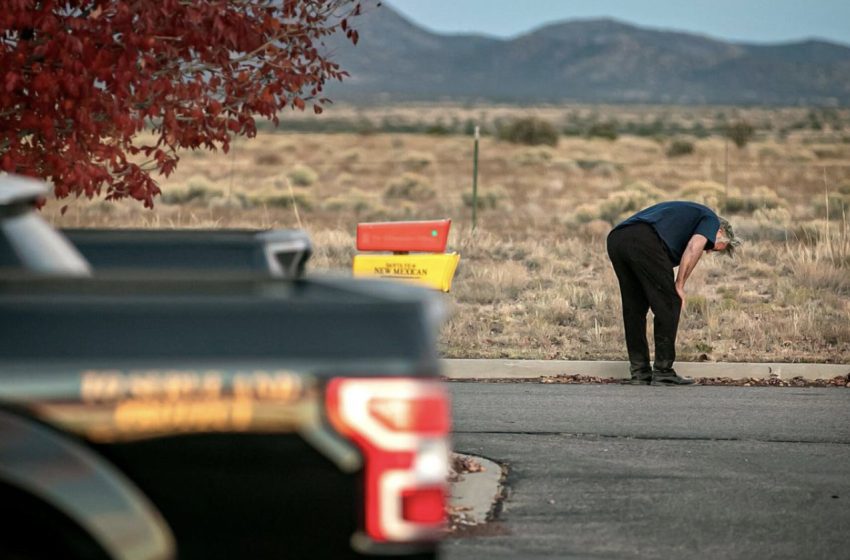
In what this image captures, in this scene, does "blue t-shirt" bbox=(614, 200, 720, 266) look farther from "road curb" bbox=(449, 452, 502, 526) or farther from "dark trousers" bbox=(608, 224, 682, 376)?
"road curb" bbox=(449, 452, 502, 526)

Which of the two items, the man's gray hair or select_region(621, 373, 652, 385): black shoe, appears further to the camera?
select_region(621, 373, 652, 385): black shoe

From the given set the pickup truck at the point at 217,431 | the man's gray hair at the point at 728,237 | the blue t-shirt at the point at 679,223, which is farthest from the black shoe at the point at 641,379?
the pickup truck at the point at 217,431

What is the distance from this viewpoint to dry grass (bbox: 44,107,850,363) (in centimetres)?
1526

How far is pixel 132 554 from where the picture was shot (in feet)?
10.4

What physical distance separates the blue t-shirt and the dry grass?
80.5 inches

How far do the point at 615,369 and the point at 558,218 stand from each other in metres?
19.5

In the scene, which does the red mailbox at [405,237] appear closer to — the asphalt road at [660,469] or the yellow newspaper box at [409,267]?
the yellow newspaper box at [409,267]

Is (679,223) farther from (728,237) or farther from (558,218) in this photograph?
(558,218)

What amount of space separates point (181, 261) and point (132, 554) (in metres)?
3.13

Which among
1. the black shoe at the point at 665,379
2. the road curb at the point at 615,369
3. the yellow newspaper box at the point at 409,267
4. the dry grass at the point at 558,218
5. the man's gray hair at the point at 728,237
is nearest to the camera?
the yellow newspaper box at the point at 409,267

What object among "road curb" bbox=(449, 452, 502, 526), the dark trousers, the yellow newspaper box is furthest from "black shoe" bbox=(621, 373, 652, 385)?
"road curb" bbox=(449, 452, 502, 526)

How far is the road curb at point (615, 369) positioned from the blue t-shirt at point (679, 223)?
112 cm

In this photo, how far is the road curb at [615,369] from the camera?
40.9ft

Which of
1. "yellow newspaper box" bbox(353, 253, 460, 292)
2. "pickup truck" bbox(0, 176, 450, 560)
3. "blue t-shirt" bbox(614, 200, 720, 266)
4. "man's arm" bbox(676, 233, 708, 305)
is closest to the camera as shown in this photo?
"pickup truck" bbox(0, 176, 450, 560)
